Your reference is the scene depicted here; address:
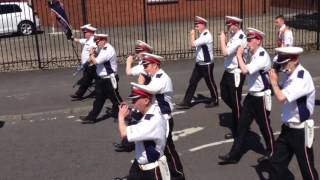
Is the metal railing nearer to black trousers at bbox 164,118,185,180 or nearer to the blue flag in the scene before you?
the blue flag

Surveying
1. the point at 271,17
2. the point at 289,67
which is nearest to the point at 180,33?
the point at 271,17

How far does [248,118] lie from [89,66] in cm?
502

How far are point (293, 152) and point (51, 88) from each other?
25.9ft

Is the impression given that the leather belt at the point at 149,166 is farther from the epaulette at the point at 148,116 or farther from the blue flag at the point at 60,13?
the blue flag at the point at 60,13

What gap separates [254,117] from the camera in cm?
761

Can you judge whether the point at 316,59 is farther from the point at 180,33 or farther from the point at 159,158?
the point at 159,158

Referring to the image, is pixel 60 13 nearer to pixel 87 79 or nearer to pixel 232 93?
pixel 87 79

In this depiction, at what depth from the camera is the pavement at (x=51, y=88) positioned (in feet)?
36.6

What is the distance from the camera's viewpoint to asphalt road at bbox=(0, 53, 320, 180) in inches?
300

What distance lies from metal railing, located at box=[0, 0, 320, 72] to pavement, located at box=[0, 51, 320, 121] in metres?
1.11

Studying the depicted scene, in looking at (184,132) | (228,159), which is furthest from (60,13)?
(228,159)

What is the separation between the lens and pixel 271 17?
23672 mm

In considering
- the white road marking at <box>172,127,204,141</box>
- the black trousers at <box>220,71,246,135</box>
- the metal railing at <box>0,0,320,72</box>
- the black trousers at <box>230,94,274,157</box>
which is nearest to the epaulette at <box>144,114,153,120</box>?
the black trousers at <box>230,94,274,157</box>

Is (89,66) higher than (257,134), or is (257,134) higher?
(89,66)
